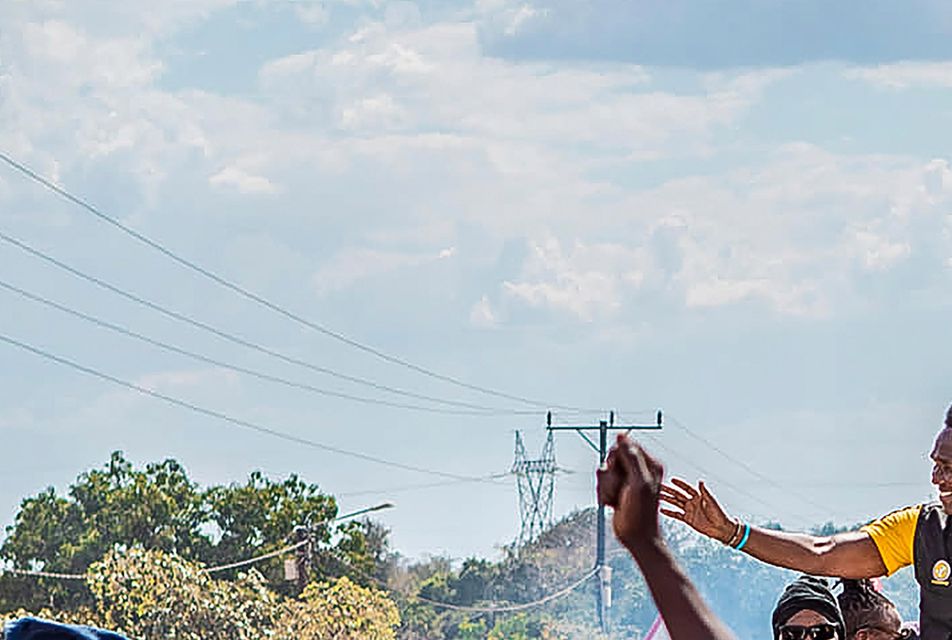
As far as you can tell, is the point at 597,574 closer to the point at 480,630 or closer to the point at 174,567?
the point at 480,630

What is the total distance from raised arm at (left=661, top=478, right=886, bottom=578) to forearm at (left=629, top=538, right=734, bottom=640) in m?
2.12

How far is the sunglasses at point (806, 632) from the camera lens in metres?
3.69

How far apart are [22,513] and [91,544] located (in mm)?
1692

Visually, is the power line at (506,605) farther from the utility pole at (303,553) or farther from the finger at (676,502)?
the finger at (676,502)

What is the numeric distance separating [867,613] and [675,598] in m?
2.48

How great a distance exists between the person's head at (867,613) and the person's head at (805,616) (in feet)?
1.45

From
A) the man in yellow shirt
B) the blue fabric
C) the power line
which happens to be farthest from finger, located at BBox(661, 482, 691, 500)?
the power line

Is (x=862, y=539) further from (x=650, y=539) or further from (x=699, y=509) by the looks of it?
(x=650, y=539)

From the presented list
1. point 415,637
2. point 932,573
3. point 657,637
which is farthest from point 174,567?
point 932,573

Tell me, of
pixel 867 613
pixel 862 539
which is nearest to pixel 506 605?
pixel 867 613

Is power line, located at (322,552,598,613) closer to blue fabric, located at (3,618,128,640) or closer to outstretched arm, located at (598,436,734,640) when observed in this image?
blue fabric, located at (3,618,128,640)

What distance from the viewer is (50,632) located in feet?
7.15

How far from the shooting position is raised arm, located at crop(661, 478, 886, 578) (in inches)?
159

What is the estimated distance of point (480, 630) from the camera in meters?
59.2
